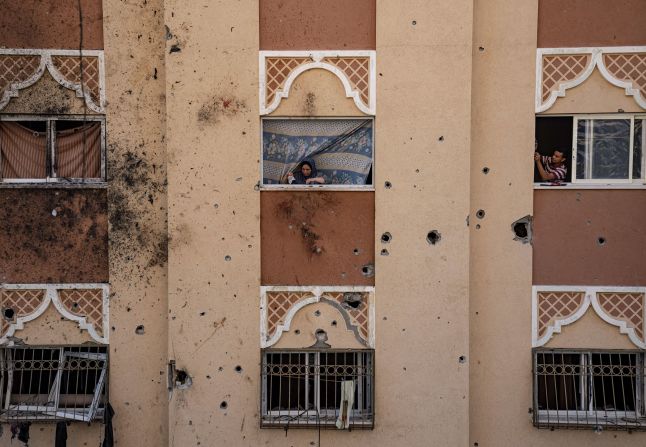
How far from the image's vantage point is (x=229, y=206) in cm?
443

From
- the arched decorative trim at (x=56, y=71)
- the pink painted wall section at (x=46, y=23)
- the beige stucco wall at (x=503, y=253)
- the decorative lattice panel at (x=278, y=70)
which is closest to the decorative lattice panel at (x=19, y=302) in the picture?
the arched decorative trim at (x=56, y=71)

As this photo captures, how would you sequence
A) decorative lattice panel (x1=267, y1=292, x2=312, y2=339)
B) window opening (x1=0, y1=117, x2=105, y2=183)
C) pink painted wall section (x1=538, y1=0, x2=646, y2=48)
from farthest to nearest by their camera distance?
window opening (x1=0, y1=117, x2=105, y2=183), decorative lattice panel (x1=267, y1=292, x2=312, y2=339), pink painted wall section (x1=538, y1=0, x2=646, y2=48)

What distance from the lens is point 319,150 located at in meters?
4.54

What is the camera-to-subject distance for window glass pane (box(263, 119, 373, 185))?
4508 millimetres

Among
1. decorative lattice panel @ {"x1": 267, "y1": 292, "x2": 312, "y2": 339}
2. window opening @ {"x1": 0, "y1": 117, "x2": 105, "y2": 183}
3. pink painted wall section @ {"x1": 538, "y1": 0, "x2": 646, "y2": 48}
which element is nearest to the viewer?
pink painted wall section @ {"x1": 538, "y1": 0, "x2": 646, "y2": 48}

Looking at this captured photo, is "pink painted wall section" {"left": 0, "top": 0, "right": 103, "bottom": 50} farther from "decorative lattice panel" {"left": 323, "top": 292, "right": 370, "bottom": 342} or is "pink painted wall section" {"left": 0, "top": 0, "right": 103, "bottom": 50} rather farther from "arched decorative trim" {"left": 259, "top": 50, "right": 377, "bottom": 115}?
"decorative lattice panel" {"left": 323, "top": 292, "right": 370, "bottom": 342}

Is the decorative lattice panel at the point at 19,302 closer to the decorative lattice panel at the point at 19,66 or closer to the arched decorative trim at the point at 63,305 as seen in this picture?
the arched decorative trim at the point at 63,305

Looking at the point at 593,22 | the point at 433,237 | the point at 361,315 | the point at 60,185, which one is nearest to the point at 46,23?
the point at 60,185

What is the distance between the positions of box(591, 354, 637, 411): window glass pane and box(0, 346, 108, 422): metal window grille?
15.3 ft

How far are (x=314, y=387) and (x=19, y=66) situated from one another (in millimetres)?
4120

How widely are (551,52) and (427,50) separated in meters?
1.15

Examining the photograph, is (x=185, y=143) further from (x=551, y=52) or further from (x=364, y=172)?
(x=551, y=52)

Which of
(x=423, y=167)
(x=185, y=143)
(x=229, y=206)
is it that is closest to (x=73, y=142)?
(x=185, y=143)

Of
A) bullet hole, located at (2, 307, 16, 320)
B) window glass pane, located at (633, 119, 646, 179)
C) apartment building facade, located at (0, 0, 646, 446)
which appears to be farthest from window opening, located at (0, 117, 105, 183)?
window glass pane, located at (633, 119, 646, 179)
